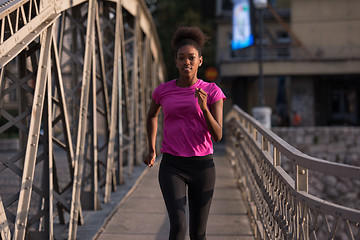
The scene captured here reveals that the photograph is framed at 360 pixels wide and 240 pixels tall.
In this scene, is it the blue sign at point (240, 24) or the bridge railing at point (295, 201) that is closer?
the bridge railing at point (295, 201)

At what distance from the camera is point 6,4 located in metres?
4.05

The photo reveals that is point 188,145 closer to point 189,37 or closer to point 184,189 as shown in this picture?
point 184,189

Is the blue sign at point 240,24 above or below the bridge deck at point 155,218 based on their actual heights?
above

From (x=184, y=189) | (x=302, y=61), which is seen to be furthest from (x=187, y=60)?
(x=302, y=61)

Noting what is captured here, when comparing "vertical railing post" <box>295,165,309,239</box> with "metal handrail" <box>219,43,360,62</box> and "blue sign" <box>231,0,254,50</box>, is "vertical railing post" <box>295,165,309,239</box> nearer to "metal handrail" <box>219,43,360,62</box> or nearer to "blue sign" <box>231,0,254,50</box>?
"metal handrail" <box>219,43,360,62</box>

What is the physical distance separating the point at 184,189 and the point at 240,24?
95.3 ft

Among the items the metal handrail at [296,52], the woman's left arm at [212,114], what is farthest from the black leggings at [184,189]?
the metal handrail at [296,52]

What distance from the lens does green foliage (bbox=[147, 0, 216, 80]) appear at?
34.4 metres

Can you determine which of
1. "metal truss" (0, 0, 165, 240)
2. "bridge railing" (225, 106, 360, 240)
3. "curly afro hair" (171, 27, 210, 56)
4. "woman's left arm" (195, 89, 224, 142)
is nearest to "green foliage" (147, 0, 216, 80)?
"metal truss" (0, 0, 165, 240)

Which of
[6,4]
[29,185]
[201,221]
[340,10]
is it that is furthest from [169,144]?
[340,10]

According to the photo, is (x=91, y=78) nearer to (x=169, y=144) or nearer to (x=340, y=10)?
(x=169, y=144)

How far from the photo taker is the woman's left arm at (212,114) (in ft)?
11.9

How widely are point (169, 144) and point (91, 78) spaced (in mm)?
3217

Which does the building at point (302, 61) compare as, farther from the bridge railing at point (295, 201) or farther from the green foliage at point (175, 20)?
the bridge railing at point (295, 201)
